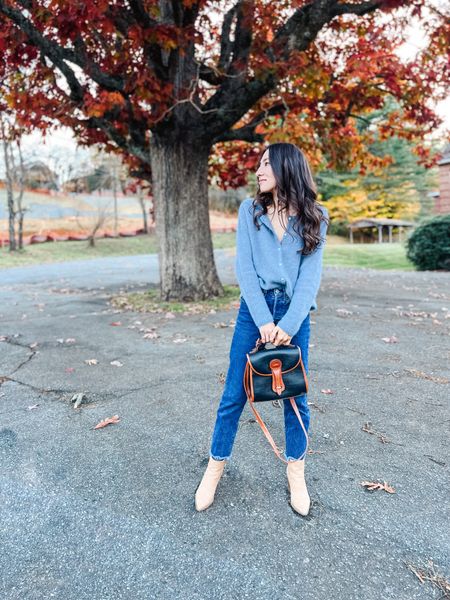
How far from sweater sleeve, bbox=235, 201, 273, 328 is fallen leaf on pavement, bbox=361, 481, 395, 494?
1115mm

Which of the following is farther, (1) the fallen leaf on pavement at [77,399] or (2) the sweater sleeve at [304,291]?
(1) the fallen leaf on pavement at [77,399]

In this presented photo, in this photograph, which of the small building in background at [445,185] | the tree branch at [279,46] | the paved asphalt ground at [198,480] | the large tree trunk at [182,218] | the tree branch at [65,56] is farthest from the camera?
the small building in background at [445,185]

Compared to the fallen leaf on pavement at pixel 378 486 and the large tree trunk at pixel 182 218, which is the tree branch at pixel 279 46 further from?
the fallen leaf on pavement at pixel 378 486

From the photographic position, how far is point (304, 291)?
213 cm

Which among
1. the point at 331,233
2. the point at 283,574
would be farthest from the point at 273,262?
the point at 331,233

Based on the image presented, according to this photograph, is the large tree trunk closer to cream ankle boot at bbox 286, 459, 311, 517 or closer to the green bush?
cream ankle boot at bbox 286, 459, 311, 517

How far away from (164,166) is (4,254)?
16888 mm

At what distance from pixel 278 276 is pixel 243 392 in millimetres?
628

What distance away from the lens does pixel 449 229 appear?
13648 mm

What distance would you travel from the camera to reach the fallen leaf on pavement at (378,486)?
231 centimetres

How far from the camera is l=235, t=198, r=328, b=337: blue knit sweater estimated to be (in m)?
2.12

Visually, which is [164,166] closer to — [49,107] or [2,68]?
[49,107]

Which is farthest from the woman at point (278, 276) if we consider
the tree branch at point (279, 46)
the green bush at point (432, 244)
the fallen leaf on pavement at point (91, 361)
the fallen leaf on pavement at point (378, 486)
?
the green bush at point (432, 244)

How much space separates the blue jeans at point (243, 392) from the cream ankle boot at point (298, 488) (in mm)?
46
